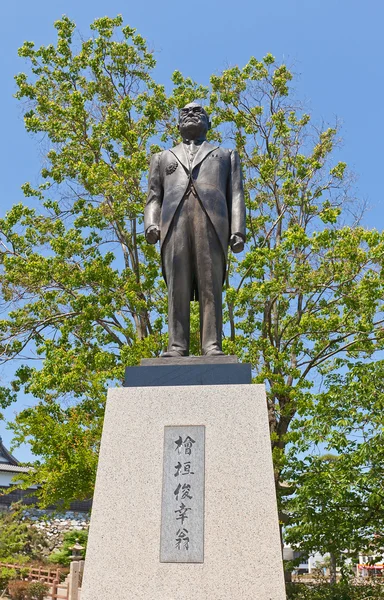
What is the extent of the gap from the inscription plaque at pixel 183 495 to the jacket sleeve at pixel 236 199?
1559 millimetres

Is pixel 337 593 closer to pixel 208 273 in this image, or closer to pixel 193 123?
→ pixel 208 273

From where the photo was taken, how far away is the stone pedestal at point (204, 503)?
3475 millimetres

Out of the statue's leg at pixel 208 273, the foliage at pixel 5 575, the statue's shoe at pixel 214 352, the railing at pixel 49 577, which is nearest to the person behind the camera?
the statue's shoe at pixel 214 352

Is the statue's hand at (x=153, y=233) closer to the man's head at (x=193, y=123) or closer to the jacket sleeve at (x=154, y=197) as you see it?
the jacket sleeve at (x=154, y=197)

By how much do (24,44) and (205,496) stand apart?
41.9ft

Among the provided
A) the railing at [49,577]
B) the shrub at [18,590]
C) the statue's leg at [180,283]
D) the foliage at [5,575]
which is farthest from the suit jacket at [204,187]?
the foliage at [5,575]

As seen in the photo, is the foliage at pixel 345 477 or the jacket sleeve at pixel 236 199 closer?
the jacket sleeve at pixel 236 199

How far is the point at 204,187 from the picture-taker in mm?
4570

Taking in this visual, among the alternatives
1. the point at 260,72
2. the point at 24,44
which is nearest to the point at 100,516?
the point at 260,72

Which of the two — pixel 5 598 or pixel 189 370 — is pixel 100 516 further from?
pixel 5 598

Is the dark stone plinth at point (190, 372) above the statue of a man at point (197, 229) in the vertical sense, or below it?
below

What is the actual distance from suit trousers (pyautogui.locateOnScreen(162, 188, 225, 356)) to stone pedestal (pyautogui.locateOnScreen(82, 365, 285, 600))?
0.59 meters

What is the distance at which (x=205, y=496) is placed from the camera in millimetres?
3670

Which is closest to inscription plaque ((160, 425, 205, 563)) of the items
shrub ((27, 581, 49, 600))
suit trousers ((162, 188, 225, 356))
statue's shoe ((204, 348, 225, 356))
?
statue's shoe ((204, 348, 225, 356))
